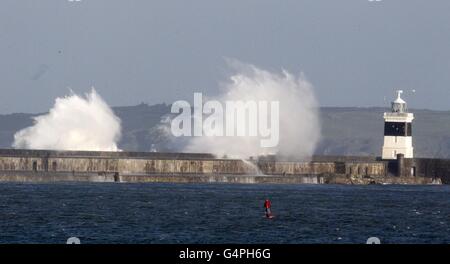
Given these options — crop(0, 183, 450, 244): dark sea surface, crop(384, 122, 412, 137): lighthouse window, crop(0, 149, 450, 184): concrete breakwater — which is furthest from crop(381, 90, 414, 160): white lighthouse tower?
crop(0, 183, 450, 244): dark sea surface

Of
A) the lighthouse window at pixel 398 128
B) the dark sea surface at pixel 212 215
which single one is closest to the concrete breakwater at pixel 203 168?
the lighthouse window at pixel 398 128

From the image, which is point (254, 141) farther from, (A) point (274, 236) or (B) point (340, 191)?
(A) point (274, 236)

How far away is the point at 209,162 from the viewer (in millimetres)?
111438

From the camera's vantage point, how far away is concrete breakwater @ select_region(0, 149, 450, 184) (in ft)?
346

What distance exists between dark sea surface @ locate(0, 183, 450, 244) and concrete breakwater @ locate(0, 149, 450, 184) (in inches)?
375

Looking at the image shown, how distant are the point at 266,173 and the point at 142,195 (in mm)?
31953

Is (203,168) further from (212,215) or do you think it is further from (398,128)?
(212,215)

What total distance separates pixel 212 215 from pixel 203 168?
48457mm

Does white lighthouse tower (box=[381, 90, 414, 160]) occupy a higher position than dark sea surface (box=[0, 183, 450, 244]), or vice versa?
white lighthouse tower (box=[381, 90, 414, 160])

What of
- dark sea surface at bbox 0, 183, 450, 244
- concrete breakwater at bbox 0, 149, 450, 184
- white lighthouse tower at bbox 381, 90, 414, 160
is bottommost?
dark sea surface at bbox 0, 183, 450, 244

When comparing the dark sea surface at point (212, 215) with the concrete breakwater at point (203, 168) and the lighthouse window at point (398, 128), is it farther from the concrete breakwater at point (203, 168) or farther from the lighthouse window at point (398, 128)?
the lighthouse window at point (398, 128)

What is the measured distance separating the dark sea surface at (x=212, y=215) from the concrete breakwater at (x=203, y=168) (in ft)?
31.2

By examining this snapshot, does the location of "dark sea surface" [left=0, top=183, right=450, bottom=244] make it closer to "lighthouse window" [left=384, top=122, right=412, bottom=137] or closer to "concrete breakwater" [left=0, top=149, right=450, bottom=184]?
"concrete breakwater" [left=0, top=149, right=450, bottom=184]

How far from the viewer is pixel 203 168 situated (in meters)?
111
